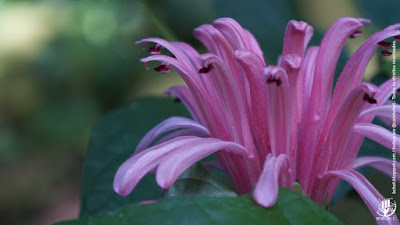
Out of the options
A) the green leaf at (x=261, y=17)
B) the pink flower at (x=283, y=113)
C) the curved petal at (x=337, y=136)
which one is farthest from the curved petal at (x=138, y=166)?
the green leaf at (x=261, y=17)

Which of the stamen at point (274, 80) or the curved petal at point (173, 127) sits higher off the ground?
the stamen at point (274, 80)

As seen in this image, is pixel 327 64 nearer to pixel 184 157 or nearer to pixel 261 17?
pixel 184 157

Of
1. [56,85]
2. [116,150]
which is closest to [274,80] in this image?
[116,150]

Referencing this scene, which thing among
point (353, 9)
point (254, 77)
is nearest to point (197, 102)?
point (254, 77)

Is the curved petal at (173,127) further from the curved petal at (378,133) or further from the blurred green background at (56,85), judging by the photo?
the blurred green background at (56,85)

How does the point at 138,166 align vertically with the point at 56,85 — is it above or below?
above

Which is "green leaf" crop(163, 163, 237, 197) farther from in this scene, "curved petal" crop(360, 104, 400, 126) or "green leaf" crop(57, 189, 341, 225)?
"curved petal" crop(360, 104, 400, 126)

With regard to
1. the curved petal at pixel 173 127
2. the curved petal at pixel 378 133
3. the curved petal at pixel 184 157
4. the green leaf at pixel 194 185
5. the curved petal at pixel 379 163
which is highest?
the curved petal at pixel 184 157
